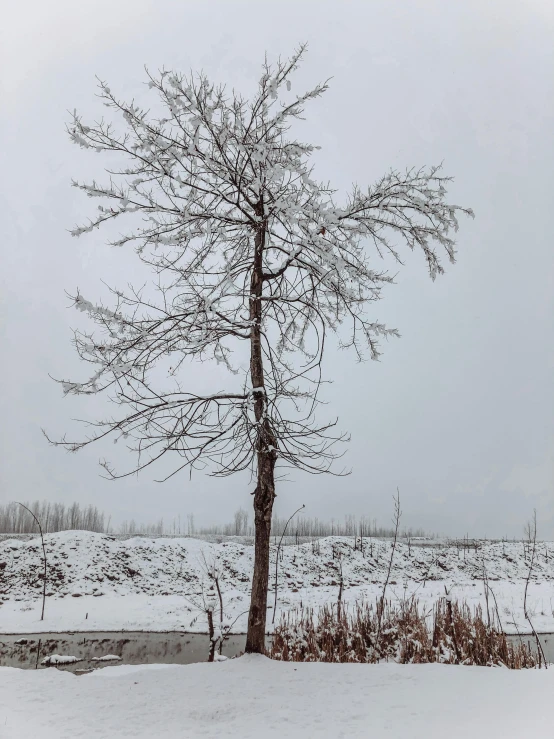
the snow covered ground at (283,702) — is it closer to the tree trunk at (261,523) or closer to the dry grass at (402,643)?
the tree trunk at (261,523)

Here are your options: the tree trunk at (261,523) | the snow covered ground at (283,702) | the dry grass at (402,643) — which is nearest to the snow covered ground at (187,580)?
the dry grass at (402,643)

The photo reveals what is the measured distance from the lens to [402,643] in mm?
6984

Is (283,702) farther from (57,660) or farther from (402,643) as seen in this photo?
(57,660)

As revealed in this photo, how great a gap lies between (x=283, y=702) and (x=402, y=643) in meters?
3.15

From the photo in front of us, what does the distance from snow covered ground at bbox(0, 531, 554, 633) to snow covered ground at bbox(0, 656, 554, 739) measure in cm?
647

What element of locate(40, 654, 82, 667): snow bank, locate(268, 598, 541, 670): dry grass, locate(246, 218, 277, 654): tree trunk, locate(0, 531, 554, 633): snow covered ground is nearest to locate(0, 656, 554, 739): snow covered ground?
locate(246, 218, 277, 654): tree trunk

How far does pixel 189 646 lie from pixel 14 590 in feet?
28.4

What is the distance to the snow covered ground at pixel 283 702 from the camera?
12.3ft

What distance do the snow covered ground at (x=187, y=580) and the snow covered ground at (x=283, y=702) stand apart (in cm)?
647

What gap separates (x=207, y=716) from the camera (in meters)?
4.25

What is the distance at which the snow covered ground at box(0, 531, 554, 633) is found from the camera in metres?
14.0

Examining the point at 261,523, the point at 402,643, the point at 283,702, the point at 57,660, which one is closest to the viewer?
the point at 283,702

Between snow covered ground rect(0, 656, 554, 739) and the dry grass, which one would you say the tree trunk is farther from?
the dry grass

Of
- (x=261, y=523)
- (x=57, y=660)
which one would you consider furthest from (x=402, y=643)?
(x=57, y=660)
